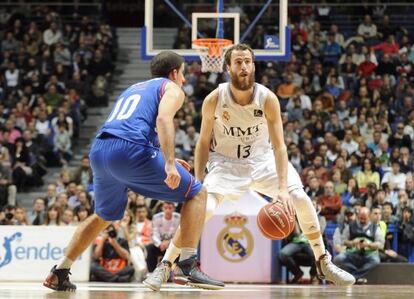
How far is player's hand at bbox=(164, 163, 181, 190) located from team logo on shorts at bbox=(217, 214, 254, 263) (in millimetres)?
5067

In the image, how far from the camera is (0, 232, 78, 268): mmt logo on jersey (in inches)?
439

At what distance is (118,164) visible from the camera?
6.12m

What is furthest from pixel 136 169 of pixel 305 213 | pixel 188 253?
pixel 305 213

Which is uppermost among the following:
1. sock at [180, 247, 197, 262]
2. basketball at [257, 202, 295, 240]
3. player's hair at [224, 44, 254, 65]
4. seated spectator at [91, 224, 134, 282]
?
player's hair at [224, 44, 254, 65]

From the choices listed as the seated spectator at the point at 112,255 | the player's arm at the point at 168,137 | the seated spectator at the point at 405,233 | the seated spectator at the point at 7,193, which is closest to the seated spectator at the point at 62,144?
the seated spectator at the point at 7,193

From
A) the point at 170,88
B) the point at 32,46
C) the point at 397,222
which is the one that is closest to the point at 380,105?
the point at 397,222

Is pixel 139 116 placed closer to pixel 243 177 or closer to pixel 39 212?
pixel 243 177

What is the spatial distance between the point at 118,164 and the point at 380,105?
10858mm

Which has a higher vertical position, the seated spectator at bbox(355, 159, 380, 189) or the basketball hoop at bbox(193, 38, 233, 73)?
the basketball hoop at bbox(193, 38, 233, 73)

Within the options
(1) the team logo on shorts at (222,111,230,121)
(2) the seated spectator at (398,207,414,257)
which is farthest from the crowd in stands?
(1) the team logo on shorts at (222,111,230,121)

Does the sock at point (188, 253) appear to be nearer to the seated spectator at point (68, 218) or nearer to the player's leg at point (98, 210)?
the player's leg at point (98, 210)

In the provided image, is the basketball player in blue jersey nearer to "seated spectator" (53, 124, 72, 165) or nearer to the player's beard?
the player's beard

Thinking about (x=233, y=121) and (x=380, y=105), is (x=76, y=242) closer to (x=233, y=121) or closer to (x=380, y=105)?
(x=233, y=121)

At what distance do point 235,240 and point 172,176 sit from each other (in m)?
5.18
